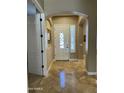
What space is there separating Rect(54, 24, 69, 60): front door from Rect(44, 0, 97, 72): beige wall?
4.77m

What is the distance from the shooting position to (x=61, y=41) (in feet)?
35.2

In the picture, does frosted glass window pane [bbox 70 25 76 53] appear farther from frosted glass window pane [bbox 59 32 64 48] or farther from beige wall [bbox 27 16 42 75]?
beige wall [bbox 27 16 42 75]

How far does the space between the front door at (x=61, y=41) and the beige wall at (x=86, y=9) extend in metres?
4.77

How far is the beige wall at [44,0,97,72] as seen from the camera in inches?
231

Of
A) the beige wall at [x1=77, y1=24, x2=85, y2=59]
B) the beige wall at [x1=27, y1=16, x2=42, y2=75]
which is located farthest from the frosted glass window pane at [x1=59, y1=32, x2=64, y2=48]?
the beige wall at [x1=27, y1=16, x2=42, y2=75]

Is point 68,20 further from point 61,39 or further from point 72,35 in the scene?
point 61,39

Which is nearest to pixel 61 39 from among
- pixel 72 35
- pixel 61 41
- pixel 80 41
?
pixel 61 41

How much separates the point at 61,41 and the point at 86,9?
5.03 m

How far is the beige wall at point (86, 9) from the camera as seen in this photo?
586 centimetres
